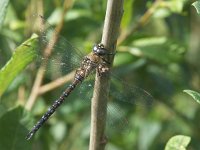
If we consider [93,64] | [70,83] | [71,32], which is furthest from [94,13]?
[93,64]

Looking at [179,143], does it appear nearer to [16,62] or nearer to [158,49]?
[16,62]

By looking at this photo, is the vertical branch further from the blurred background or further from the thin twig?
the thin twig

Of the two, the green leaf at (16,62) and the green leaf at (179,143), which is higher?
the green leaf at (16,62)

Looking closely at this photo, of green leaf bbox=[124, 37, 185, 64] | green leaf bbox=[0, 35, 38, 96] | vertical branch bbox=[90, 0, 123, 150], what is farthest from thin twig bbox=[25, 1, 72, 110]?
vertical branch bbox=[90, 0, 123, 150]

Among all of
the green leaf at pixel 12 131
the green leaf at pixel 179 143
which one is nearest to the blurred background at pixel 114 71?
the green leaf at pixel 12 131

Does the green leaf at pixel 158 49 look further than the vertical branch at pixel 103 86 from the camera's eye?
Yes

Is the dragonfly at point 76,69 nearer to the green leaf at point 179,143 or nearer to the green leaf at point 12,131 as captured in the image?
the green leaf at point 12,131

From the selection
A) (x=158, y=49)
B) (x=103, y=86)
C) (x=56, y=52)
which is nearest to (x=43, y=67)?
(x=56, y=52)
